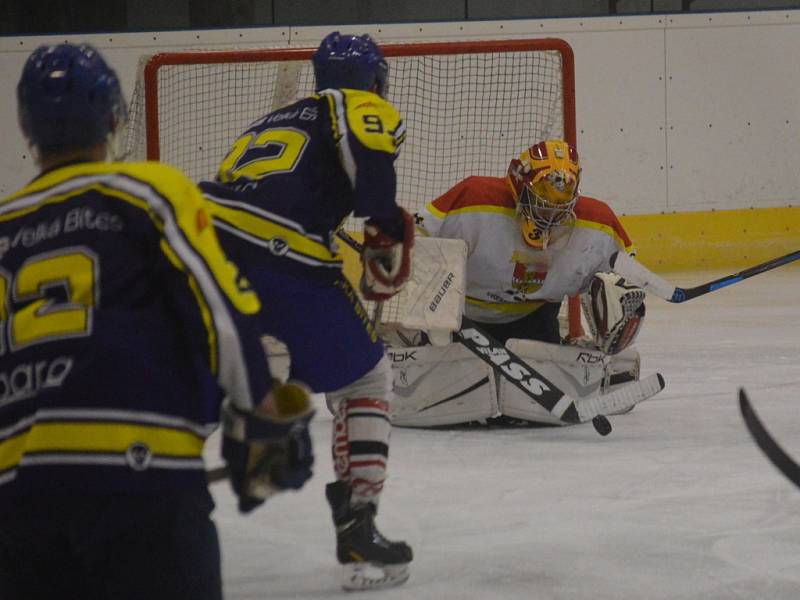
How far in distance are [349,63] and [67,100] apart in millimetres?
1223

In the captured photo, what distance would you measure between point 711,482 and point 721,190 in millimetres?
4554

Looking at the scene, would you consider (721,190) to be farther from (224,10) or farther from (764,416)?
(764,416)

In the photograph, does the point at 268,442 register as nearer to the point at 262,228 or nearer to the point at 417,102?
the point at 262,228

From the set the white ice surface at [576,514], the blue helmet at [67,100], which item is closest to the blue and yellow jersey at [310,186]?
the white ice surface at [576,514]

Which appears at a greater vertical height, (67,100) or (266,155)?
(67,100)

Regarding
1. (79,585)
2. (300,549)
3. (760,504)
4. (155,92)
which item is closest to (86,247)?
(79,585)

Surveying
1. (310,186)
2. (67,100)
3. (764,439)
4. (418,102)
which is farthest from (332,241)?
(418,102)

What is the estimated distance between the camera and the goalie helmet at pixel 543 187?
379 centimetres

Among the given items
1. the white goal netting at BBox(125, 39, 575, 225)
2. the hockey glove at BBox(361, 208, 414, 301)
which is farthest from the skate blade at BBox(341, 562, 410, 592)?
the white goal netting at BBox(125, 39, 575, 225)

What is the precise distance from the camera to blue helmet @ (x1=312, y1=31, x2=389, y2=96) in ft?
8.30

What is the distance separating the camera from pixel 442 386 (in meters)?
3.93

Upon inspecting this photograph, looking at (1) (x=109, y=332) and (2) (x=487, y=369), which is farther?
(2) (x=487, y=369)

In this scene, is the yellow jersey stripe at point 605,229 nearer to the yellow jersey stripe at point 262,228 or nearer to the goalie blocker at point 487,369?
the goalie blocker at point 487,369

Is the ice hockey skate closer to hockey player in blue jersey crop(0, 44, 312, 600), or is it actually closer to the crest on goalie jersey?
hockey player in blue jersey crop(0, 44, 312, 600)
